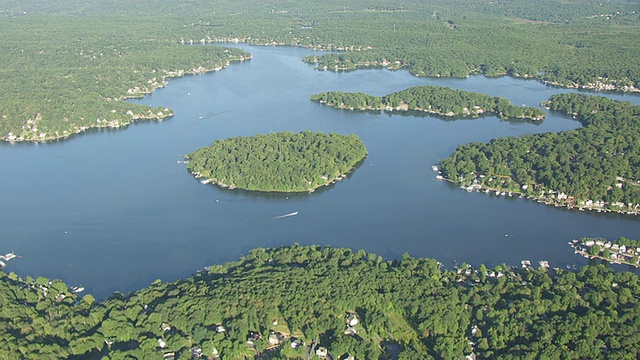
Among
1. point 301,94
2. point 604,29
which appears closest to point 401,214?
point 301,94

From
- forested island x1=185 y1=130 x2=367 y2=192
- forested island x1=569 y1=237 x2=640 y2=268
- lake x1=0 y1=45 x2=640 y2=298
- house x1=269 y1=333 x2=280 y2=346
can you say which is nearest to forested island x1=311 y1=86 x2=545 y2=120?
lake x1=0 y1=45 x2=640 y2=298

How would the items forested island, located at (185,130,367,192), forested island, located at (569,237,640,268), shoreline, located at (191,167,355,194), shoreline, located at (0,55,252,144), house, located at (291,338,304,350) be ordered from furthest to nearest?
shoreline, located at (0,55,252,144) → forested island, located at (185,130,367,192) → shoreline, located at (191,167,355,194) → forested island, located at (569,237,640,268) → house, located at (291,338,304,350)

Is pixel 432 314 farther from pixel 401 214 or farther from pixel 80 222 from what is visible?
pixel 80 222

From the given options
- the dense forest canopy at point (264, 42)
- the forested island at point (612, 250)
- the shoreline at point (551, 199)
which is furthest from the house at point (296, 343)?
the dense forest canopy at point (264, 42)

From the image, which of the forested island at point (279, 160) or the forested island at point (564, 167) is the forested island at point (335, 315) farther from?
the forested island at point (279, 160)

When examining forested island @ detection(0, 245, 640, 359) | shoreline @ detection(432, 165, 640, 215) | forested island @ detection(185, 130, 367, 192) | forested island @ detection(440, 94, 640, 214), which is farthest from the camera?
forested island @ detection(185, 130, 367, 192)

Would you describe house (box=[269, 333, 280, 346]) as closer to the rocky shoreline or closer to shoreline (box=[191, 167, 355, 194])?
shoreline (box=[191, 167, 355, 194])
